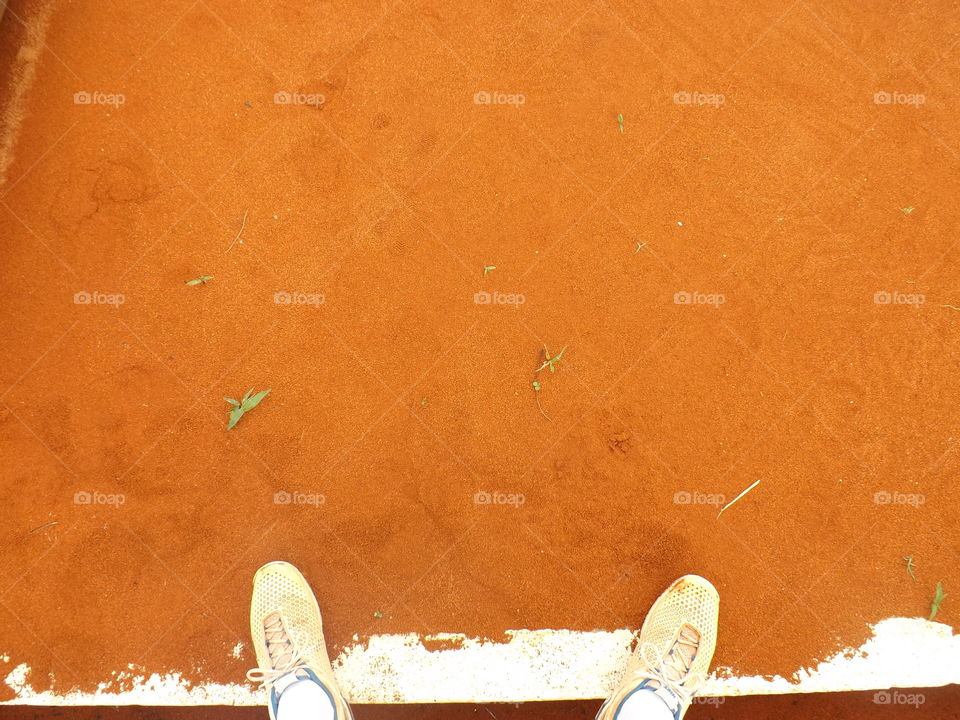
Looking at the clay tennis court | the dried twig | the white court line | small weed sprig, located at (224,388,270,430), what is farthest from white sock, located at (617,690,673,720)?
the dried twig

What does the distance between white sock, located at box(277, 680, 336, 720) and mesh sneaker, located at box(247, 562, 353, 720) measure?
26 millimetres

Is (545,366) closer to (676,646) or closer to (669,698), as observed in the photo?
(676,646)

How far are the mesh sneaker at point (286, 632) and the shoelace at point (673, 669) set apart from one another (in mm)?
1570

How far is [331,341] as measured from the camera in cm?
289

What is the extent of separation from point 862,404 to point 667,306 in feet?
4.11

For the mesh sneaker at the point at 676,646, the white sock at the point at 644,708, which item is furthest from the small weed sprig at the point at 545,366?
the white sock at the point at 644,708

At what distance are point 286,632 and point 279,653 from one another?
11 centimetres

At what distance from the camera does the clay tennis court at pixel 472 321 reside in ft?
9.17

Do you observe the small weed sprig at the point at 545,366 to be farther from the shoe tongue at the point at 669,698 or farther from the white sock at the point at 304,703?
the white sock at the point at 304,703

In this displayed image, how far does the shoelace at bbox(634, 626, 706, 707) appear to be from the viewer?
2.68 metres

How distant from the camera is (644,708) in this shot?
2.62 meters

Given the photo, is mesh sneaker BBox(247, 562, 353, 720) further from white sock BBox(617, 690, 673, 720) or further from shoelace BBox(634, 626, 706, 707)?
shoelace BBox(634, 626, 706, 707)

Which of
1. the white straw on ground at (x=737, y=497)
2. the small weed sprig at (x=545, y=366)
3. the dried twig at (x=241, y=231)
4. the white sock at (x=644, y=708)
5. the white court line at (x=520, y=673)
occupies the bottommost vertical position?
the white sock at (x=644, y=708)

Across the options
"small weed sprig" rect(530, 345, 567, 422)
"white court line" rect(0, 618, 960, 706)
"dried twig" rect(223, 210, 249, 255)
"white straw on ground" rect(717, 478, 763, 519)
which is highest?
"dried twig" rect(223, 210, 249, 255)
